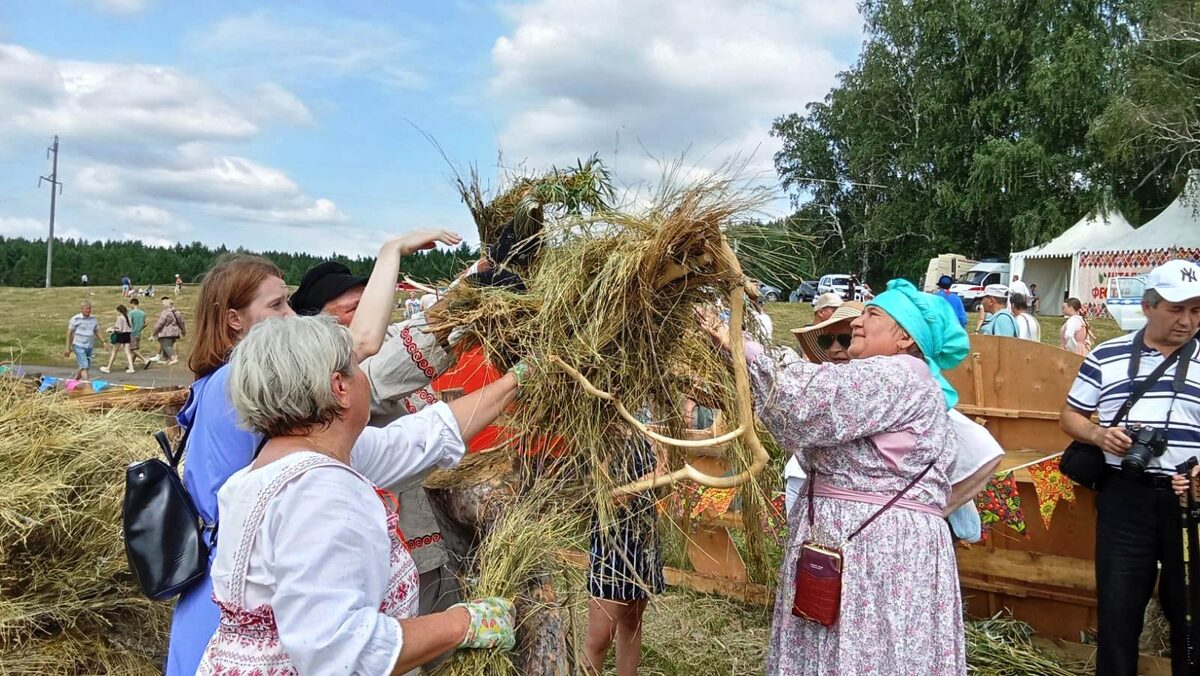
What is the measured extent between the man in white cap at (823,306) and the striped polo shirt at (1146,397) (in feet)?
4.15

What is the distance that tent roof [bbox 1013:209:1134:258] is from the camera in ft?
72.5

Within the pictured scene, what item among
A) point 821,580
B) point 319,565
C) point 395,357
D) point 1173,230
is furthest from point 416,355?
point 1173,230

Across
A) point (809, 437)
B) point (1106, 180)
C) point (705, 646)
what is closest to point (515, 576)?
point (809, 437)

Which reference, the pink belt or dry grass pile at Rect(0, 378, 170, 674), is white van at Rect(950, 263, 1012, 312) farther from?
dry grass pile at Rect(0, 378, 170, 674)

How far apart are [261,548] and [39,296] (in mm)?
38183

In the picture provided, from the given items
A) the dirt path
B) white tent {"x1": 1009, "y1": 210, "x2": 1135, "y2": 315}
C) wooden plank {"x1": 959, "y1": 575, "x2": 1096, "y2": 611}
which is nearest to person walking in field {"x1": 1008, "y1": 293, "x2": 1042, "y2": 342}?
wooden plank {"x1": 959, "y1": 575, "x2": 1096, "y2": 611}

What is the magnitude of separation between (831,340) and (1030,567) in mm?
1565

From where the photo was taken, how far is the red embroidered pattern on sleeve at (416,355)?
217cm

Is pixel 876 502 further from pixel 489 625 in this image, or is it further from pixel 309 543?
pixel 309 543

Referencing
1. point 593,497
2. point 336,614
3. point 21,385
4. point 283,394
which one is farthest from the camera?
point 21,385

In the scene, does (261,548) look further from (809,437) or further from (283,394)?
(809,437)

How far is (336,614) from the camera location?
49.2 inches

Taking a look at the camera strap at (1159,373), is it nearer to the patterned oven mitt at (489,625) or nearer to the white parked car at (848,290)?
the white parked car at (848,290)

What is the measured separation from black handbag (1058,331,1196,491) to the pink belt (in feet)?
4.06
